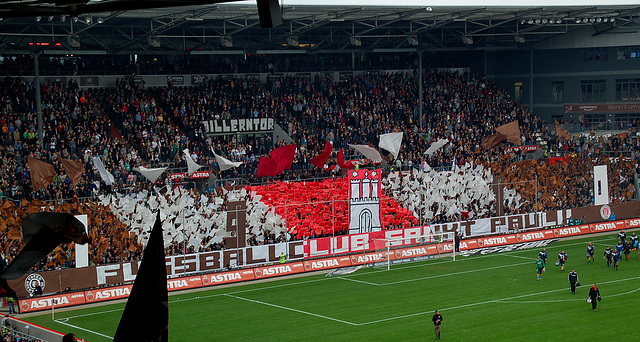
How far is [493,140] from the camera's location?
5422 cm

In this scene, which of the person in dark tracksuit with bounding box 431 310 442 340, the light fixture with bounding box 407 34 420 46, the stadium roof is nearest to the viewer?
the person in dark tracksuit with bounding box 431 310 442 340

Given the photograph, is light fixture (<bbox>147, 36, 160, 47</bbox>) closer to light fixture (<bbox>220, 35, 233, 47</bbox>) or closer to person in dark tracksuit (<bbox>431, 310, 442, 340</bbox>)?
light fixture (<bbox>220, 35, 233, 47</bbox>)

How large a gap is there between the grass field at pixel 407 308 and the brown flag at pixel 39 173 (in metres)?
6.40

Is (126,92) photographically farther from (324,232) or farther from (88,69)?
(324,232)

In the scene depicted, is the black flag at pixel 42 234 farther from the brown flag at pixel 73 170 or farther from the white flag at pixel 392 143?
the white flag at pixel 392 143

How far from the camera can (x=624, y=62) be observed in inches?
2685

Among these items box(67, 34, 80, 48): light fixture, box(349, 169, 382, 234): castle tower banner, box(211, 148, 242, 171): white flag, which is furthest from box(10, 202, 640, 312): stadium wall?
box(67, 34, 80, 48): light fixture

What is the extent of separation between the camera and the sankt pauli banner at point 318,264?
110ft

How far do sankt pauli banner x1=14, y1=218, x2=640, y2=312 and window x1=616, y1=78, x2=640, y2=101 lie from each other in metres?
18.2

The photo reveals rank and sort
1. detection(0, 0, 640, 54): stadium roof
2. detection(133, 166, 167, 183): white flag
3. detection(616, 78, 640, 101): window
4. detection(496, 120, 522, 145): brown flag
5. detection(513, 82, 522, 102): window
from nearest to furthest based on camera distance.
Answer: detection(133, 166, 167, 183): white flag < detection(0, 0, 640, 54): stadium roof < detection(496, 120, 522, 145): brown flag < detection(616, 78, 640, 101): window < detection(513, 82, 522, 102): window

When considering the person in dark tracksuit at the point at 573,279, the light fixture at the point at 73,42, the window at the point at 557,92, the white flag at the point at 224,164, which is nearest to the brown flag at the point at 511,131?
the window at the point at 557,92

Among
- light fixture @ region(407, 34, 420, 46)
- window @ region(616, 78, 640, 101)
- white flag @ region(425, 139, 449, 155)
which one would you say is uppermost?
light fixture @ region(407, 34, 420, 46)

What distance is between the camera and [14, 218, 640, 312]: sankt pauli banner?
33.6 m

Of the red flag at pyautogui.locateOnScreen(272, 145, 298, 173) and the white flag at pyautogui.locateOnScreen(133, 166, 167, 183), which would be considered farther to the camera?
the red flag at pyautogui.locateOnScreen(272, 145, 298, 173)
